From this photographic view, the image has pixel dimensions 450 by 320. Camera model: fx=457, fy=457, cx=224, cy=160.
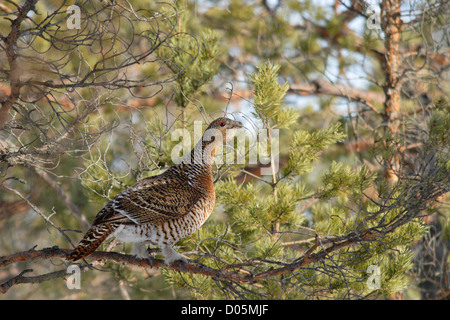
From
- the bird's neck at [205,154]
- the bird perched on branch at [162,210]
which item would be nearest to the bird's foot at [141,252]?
the bird perched on branch at [162,210]

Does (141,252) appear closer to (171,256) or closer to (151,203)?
(171,256)

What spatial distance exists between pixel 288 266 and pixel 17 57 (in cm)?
184

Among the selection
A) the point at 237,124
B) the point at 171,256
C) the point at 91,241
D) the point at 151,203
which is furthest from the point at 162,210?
the point at 237,124

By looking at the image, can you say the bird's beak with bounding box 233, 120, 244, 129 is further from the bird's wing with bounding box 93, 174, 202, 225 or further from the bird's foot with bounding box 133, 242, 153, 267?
the bird's foot with bounding box 133, 242, 153, 267

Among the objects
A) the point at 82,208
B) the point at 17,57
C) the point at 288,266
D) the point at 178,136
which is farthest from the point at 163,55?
the point at 82,208

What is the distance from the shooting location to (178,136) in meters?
4.18

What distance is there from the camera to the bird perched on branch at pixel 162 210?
3.02 m

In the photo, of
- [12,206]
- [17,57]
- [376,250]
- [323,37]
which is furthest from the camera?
[323,37]

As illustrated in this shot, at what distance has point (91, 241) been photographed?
9.10 feet

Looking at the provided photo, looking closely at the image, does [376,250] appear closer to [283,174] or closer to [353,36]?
[283,174]

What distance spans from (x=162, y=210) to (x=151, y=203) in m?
0.09

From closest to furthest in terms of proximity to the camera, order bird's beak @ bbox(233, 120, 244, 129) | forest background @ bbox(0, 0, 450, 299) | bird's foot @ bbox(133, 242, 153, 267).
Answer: forest background @ bbox(0, 0, 450, 299) < bird's foot @ bbox(133, 242, 153, 267) < bird's beak @ bbox(233, 120, 244, 129)

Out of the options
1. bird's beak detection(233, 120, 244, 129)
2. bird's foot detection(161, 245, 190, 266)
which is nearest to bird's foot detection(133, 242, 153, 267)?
bird's foot detection(161, 245, 190, 266)

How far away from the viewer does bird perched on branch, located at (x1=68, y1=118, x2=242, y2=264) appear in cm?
302
